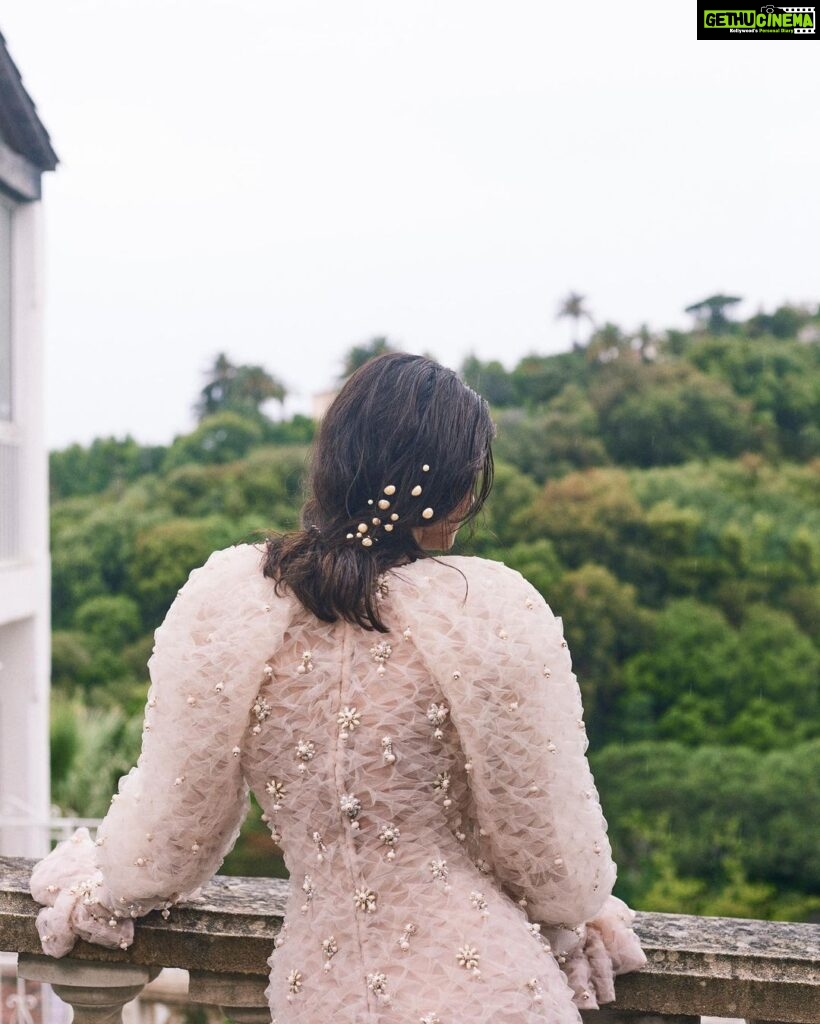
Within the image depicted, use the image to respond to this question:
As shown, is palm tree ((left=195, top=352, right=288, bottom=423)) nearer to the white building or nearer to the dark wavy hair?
the white building

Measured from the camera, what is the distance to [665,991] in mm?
1346

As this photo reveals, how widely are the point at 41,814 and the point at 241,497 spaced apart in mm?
15206

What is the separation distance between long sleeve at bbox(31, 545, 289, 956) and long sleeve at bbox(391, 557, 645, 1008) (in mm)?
186

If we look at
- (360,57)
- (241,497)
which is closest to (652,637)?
(241,497)

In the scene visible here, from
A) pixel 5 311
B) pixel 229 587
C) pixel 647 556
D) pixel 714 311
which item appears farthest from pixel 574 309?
pixel 229 587

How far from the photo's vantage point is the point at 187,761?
1.22 metres

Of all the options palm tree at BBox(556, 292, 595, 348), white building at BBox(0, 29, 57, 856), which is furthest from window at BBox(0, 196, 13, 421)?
palm tree at BBox(556, 292, 595, 348)

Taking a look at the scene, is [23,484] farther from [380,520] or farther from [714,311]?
[714,311]

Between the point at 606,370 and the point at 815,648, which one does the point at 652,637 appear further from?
the point at 606,370

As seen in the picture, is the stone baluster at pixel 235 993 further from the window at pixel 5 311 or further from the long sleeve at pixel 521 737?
the window at pixel 5 311

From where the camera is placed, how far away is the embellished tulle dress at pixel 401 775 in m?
1.17

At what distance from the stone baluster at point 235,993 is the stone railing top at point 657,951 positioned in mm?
15

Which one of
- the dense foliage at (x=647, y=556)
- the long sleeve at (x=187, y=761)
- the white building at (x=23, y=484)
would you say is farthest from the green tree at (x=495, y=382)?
the long sleeve at (x=187, y=761)

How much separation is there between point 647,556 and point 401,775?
20724 millimetres
